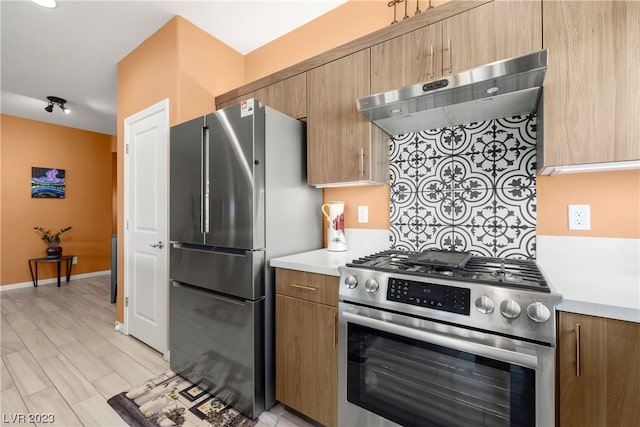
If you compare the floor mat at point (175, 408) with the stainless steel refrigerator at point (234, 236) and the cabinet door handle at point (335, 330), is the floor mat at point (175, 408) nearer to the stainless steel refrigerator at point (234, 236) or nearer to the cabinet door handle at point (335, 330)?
the stainless steel refrigerator at point (234, 236)

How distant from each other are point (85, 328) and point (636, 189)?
175 inches

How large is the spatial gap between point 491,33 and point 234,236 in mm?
1689

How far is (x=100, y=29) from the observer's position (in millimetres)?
2496

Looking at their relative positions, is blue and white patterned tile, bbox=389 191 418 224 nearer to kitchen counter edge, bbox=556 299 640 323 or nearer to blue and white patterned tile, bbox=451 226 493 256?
blue and white patterned tile, bbox=451 226 493 256

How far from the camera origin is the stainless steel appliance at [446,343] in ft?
3.17

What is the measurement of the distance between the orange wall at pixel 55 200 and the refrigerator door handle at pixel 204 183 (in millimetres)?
4933

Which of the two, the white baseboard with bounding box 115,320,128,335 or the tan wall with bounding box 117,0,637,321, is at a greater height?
the tan wall with bounding box 117,0,637,321

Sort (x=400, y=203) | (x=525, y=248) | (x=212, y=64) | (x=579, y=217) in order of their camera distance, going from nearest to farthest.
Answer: (x=579, y=217) → (x=525, y=248) → (x=400, y=203) → (x=212, y=64)

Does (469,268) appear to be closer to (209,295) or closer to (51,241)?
(209,295)

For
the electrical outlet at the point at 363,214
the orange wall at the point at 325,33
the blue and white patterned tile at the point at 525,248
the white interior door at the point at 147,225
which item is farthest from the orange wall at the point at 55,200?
the blue and white patterned tile at the point at 525,248

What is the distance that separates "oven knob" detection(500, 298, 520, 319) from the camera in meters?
0.99

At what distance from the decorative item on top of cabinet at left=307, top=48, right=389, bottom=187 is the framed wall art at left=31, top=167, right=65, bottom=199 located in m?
5.45

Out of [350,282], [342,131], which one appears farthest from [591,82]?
[350,282]

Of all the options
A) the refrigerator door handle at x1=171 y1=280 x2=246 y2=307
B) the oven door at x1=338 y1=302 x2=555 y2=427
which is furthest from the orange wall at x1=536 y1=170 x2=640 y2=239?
the refrigerator door handle at x1=171 y1=280 x2=246 y2=307
